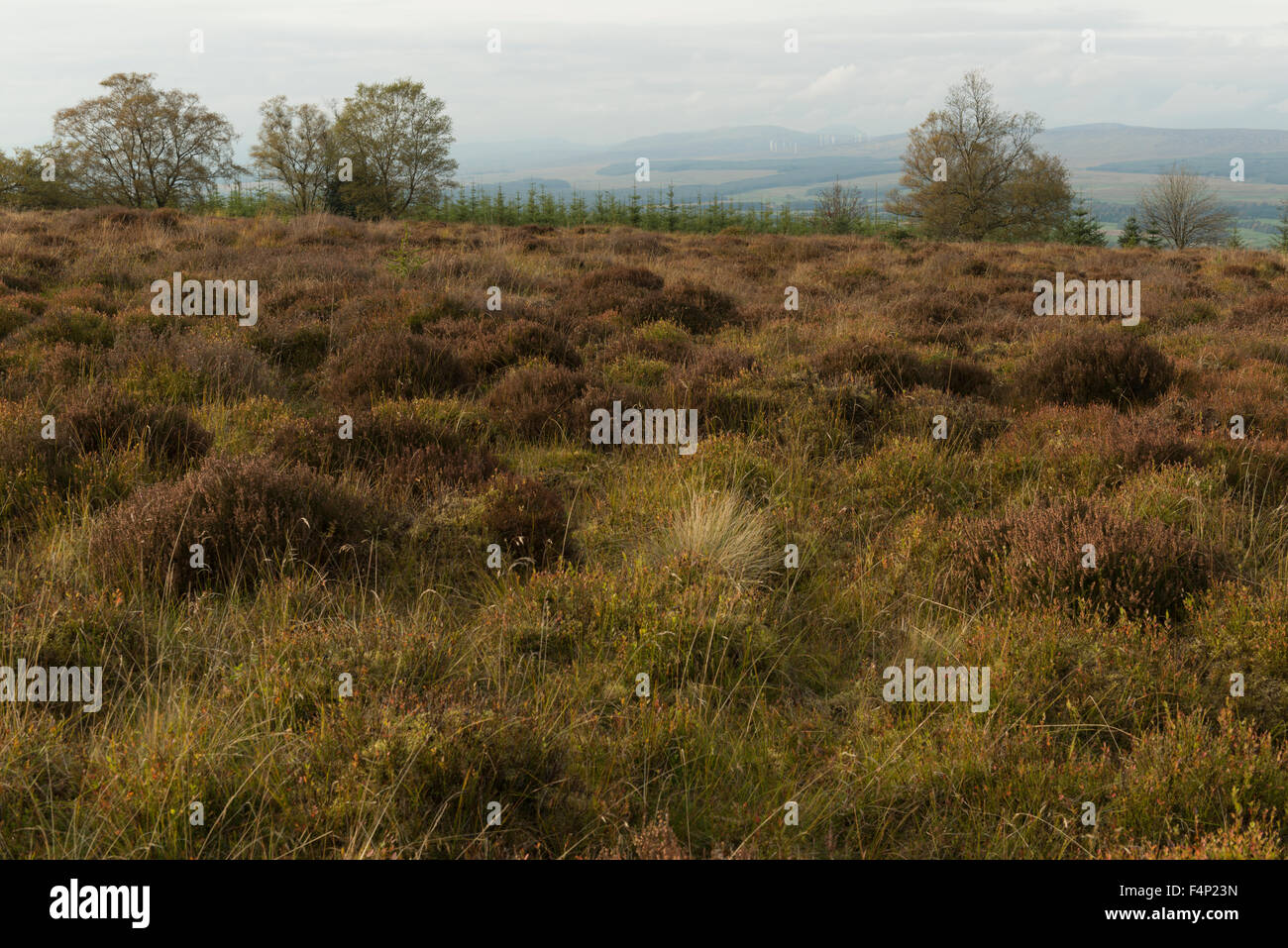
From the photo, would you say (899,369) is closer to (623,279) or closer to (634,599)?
(634,599)

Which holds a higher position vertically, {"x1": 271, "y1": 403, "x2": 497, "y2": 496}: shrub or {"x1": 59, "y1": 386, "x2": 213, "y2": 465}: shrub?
{"x1": 59, "y1": 386, "x2": 213, "y2": 465}: shrub

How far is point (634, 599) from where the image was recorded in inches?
141

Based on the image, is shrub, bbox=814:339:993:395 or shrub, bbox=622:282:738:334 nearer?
shrub, bbox=814:339:993:395

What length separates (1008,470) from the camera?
5.49 metres

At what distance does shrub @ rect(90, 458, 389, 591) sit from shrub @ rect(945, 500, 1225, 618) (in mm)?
3096

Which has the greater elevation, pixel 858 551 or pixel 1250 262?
pixel 1250 262

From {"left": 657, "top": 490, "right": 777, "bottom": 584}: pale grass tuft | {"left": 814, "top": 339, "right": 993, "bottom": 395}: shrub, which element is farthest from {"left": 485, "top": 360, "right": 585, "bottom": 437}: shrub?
{"left": 814, "top": 339, "right": 993, "bottom": 395}: shrub

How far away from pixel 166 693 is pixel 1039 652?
339 centimetres

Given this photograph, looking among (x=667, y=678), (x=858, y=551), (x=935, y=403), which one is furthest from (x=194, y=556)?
(x=935, y=403)

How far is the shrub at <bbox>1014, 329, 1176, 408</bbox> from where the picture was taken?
24.5 feet

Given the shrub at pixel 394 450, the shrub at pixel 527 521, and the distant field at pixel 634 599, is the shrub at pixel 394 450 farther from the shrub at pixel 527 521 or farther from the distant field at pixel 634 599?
the shrub at pixel 527 521

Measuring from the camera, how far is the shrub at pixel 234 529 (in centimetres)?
375

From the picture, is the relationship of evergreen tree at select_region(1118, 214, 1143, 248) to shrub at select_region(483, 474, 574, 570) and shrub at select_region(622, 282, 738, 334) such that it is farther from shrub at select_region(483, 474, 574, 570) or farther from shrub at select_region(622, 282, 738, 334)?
shrub at select_region(483, 474, 574, 570)

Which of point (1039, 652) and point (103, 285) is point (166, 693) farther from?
point (103, 285)
